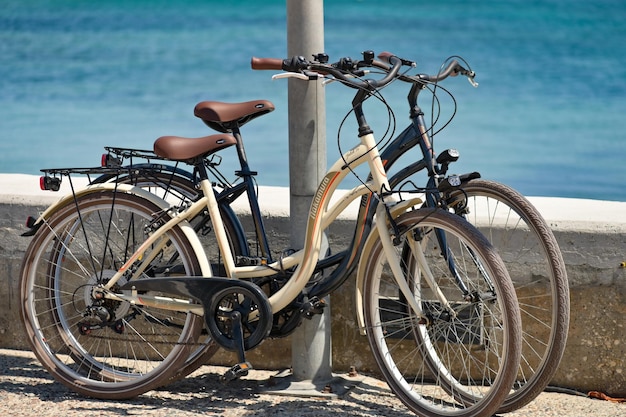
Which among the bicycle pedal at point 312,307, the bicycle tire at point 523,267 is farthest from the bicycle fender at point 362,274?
the bicycle tire at point 523,267

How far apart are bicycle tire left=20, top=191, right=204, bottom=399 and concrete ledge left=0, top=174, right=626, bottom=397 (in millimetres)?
227

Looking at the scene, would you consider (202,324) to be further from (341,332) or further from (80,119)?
(80,119)

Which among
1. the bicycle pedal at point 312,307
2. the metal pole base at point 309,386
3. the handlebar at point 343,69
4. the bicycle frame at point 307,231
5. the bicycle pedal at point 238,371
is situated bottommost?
the metal pole base at point 309,386

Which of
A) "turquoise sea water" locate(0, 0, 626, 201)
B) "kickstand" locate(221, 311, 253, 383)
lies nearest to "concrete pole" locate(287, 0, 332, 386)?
"kickstand" locate(221, 311, 253, 383)

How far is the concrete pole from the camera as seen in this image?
3.97 meters

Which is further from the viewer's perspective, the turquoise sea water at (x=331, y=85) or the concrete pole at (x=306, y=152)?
the turquoise sea water at (x=331, y=85)

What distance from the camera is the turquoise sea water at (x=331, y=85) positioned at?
16375 millimetres

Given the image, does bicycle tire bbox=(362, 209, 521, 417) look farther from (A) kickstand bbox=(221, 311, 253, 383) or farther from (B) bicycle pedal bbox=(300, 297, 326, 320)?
(A) kickstand bbox=(221, 311, 253, 383)

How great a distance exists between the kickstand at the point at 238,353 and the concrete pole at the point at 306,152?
1.10 ft

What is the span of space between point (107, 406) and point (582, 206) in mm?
2029

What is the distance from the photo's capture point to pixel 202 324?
409 cm

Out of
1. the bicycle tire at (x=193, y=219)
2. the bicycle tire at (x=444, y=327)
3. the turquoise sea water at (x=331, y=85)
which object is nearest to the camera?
the bicycle tire at (x=444, y=327)

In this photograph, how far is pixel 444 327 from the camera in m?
3.76

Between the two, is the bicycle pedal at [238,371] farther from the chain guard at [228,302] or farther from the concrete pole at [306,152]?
the concrete pole at [306,152]
